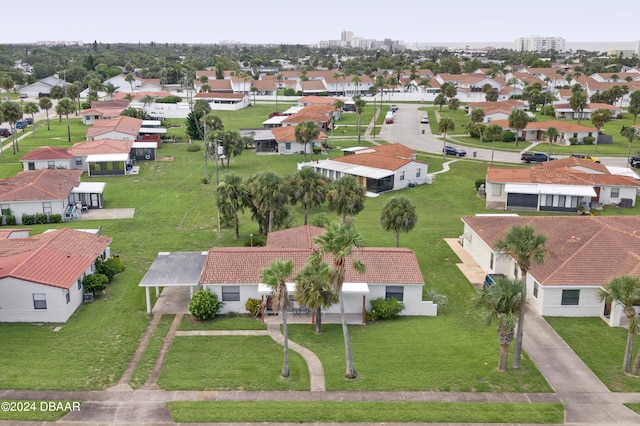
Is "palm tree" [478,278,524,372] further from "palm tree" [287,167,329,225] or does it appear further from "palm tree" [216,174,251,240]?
"palm tree" [216,174,251,240]

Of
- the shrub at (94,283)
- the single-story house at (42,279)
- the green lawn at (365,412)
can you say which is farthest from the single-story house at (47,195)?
the green lawn at (365,412)

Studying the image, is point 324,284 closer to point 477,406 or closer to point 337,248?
point 337,248

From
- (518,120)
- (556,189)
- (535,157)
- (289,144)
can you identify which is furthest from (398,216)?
(518,120)

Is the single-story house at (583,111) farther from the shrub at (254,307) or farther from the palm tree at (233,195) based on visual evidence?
the shrub at (254,307)

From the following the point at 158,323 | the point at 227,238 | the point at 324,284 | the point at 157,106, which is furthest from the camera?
the point at 157,106

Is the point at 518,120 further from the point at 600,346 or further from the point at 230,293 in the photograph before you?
the point at 230,293

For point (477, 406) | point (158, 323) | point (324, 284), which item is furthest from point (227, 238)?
point (477, 406)
